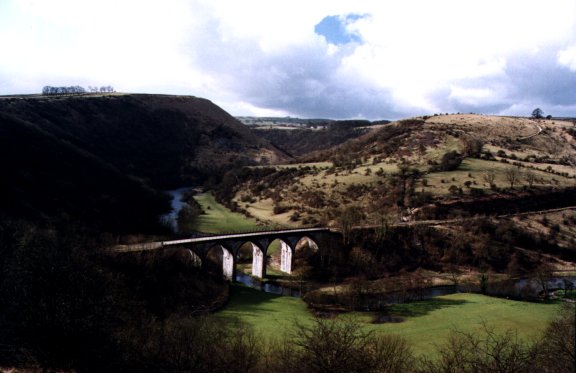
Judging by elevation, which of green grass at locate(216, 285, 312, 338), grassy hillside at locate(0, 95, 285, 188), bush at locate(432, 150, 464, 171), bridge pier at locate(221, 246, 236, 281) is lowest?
green grass at locate(216, 285, 312, 338)

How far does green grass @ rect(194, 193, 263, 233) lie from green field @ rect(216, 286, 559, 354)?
29536 millimetres

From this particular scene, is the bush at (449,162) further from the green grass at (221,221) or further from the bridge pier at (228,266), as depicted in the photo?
the bridge pier at (228,266)

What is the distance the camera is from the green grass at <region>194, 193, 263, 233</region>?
83.1 metres

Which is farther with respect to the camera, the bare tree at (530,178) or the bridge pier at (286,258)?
the bare tree at (530,178)

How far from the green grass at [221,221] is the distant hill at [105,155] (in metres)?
9.49

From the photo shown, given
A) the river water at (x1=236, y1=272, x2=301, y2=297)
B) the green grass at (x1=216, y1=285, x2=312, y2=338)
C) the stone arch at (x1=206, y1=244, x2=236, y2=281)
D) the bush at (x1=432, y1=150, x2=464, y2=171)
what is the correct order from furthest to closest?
the bush at (x1=432, y1=150, x2=464, y2=171), the stone arch at (x1=206, y1=244, x2=236, y2=281), the river water at (x1=236, y1=272, x2=301, y2=297), the green grass at (x1=216, y1=285, x2=312, y2=338)

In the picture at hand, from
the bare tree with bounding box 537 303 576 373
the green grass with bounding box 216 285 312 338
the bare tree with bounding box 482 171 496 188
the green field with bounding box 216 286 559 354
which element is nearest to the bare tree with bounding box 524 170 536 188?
the bare tree with bounding box 482 171 496 188

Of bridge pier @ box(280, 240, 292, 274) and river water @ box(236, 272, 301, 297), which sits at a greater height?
bridge pier @ box(280, 240, 292, 274)

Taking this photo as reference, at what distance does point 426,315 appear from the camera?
4538 centimetres

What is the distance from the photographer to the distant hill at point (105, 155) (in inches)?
2788

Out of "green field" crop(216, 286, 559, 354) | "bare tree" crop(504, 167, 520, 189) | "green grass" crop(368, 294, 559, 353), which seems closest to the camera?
"green grass" crop(368, 294, 559, 353)

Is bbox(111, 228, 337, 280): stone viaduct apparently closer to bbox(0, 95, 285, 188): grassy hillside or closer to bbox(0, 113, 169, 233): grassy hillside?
bbox(0, 113, 169, 233): grassy hillside

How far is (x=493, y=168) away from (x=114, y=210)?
7710 cm

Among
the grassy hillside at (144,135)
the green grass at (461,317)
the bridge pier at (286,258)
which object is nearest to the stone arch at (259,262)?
the bridge pier at (286,258)
